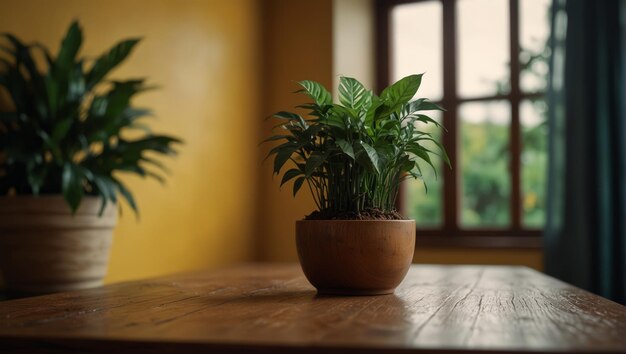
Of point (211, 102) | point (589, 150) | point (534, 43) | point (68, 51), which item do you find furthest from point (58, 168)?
point (534, 43)

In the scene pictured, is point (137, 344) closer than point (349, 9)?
Yes

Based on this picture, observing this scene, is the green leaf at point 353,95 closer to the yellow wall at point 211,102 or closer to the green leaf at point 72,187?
the green leaf at point 72,187

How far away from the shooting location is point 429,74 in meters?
4.56

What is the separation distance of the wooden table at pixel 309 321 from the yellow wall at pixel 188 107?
175cm

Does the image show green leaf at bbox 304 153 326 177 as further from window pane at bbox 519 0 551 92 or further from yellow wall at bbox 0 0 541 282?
window pane at bbox 519 0 551 92

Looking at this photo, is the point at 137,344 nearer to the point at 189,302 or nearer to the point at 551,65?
the point at 189,302

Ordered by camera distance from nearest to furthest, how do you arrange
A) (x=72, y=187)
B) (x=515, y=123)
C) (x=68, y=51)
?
(x=72, y=187)
(x=68, y=51)
(x=515, y=123)

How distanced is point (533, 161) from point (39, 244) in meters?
3.26

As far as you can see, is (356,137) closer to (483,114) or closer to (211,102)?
(211,102)

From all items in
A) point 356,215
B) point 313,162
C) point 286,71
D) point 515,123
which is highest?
point 286,71

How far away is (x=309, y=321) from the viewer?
91 centimetres

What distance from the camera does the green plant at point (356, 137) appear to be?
123 centimetres

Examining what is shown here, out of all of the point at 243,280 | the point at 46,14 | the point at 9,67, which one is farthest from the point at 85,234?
the point at 46,14

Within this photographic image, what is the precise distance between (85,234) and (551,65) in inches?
115
